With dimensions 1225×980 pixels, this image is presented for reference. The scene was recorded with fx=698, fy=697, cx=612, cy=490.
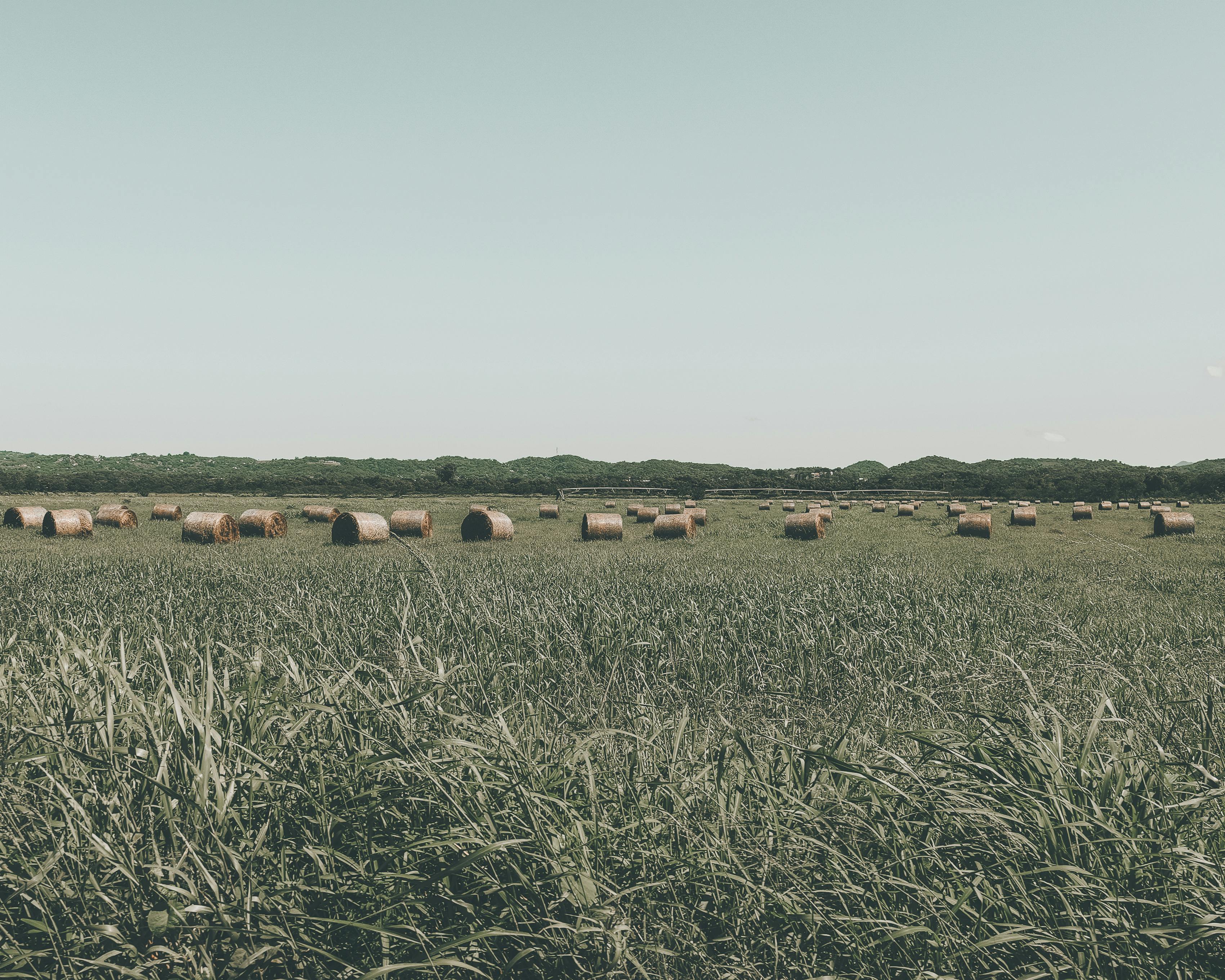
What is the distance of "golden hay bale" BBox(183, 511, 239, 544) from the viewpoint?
22.1 m

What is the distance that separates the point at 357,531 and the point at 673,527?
10.7m

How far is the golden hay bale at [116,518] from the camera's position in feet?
89.0

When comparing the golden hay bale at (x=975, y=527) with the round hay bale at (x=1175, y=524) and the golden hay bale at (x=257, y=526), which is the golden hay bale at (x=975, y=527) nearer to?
the round hay bale at (x=1175, y=524)

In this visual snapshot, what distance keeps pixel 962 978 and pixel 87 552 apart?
832 inches

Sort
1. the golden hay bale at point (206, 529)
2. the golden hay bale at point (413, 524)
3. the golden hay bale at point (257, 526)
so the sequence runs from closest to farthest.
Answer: the golden hay bale at point (206, 529) → the golden hay bale at point (413, 524) → the golden hay bale at point (257, 526)

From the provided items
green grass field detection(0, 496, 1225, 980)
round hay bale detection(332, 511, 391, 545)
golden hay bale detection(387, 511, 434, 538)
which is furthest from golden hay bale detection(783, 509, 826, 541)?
green grass field detection(0, 496, 1225, 980)

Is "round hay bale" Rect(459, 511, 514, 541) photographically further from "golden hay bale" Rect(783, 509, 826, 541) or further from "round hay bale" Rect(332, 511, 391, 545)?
"golden hay bale" Rect(783, 509, 826, 541)

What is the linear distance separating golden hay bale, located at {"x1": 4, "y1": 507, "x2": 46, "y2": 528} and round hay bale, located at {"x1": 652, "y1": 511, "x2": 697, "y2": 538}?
23.2m

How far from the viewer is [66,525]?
24094 millimetres

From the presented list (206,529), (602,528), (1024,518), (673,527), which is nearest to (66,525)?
(206,529)

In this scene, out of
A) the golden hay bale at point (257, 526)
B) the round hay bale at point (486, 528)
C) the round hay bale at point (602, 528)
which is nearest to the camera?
the round hay bale at point (486, 528)

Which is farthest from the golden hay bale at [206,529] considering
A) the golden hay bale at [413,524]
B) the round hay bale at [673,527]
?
the round hay bale at [673,527]

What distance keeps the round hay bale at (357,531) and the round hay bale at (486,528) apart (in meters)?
2.80

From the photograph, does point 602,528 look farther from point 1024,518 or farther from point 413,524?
point 1024,518
